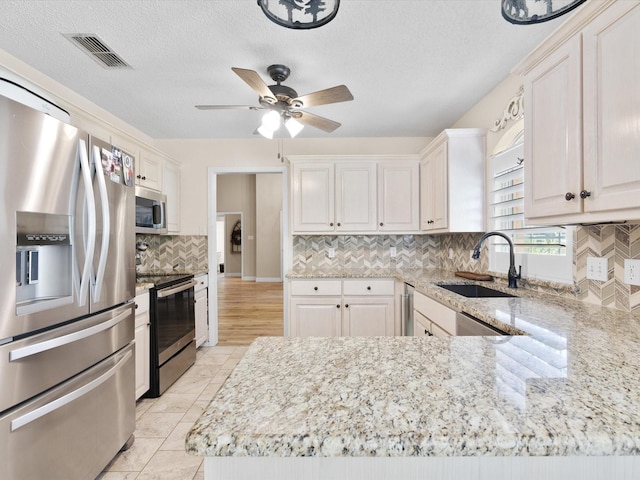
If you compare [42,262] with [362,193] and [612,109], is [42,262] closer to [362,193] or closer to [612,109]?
[612,109]

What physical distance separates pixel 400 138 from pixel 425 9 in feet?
7.02

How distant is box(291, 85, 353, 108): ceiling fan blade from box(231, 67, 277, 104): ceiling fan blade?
0.17 metres

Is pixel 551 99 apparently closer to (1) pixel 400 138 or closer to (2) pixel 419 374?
(2) pixel 419 374

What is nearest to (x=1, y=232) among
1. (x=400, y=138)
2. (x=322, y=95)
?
(x=322, y=95)

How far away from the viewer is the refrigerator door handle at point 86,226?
4.74ft

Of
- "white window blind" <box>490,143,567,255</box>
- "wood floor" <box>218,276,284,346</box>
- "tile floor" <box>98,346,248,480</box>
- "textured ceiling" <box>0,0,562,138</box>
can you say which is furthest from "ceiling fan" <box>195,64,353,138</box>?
"wood floor" <box>218,276,284,346</box>

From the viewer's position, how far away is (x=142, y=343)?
2352mm

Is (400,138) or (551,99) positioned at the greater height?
(400,138)

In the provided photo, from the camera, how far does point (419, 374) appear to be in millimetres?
724

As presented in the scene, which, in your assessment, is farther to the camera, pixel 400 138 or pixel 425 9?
pixel 400 138

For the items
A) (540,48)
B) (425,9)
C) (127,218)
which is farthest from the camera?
(127,218)

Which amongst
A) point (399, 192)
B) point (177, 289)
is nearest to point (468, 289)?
point (399, 192)

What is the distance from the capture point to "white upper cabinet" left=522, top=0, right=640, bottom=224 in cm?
106

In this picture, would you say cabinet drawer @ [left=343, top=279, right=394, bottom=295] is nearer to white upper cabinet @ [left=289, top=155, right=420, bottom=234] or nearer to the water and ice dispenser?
white upper cabinet @ [left=289, top=155, right=420, bottom=234]
